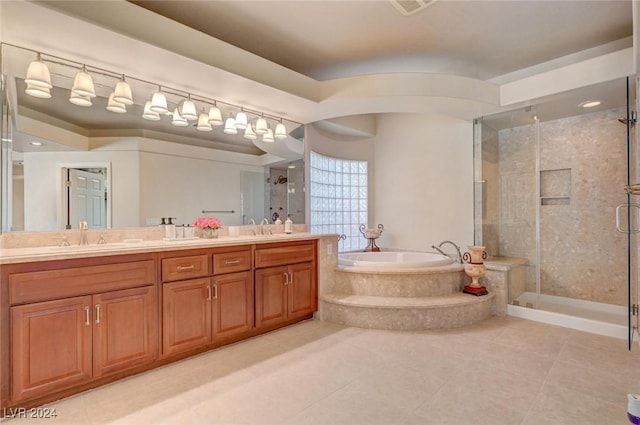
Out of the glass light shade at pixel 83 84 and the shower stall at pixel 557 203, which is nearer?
the glass light shade at pixel 83 84

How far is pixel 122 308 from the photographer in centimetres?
217

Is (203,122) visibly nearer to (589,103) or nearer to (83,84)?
(83,84)

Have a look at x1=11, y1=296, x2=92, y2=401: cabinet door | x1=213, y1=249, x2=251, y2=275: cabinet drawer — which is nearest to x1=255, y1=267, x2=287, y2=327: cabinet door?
x1=213, y1=249, x2=251, y2=275: cabinet drawer

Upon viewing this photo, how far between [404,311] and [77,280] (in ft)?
8.66

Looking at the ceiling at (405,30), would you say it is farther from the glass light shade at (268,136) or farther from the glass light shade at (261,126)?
the glass light shade at (268,136)

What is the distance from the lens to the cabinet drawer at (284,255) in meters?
3.01

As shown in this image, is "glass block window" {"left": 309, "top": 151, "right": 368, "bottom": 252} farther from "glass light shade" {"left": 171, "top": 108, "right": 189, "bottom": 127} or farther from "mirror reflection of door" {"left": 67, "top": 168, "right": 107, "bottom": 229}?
"mirror reflection of door" {"left": 67, "top": 168, "right": 107, "bottom": 229}

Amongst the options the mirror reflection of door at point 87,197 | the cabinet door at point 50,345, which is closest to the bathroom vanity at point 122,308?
the cabinet door at point 50,345

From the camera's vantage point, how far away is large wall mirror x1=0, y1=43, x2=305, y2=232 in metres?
2.24

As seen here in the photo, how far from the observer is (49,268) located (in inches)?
74.8

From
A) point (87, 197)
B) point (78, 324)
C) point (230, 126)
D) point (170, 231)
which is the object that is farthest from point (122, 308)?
point (230, 126)

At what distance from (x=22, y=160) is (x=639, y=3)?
4038mm

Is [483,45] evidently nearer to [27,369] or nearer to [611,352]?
[611,352]

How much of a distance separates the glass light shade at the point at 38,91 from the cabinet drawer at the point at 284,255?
6.41ft
